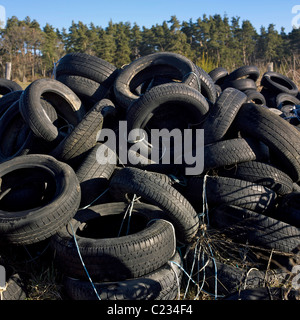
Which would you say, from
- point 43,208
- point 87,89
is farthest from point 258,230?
point 87,89

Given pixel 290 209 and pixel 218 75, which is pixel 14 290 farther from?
pixel 218 75

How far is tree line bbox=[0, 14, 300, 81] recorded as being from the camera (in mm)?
29844

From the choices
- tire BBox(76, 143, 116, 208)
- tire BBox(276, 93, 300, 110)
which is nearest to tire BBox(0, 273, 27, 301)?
tire BBox(76, 143, 116, 208)

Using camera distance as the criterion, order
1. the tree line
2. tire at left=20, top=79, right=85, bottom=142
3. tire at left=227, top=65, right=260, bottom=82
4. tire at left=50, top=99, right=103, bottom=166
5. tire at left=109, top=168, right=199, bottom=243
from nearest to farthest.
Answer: tire at left=109, top=168, right=199, bottom=243, tire at left=50, top=99, right=103, bottom=166, tire at left=20, top=79, right=85, bottom=142, tire at left=227, top=65, right=260, bottom=82, the tree line

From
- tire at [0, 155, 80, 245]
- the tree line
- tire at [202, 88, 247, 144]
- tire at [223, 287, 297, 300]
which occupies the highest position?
the tree line

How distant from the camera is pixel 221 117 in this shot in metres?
4.34

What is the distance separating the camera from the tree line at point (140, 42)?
2984cm

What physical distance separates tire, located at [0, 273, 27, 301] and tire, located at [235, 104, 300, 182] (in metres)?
3.42

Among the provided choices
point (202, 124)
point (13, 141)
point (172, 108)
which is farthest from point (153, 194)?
point (13, 141)

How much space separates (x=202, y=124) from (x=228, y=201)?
1377 millimetres

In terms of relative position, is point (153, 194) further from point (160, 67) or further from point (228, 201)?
point (160, 67)

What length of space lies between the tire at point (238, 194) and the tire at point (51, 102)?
2414mm

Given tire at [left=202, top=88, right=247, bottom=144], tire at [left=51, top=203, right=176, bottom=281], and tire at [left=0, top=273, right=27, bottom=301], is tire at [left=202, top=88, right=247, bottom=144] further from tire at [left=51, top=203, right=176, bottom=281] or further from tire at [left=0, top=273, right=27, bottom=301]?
tire at [left=0, top=273, right=27, bottom=301]

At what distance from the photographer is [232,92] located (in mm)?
4613
